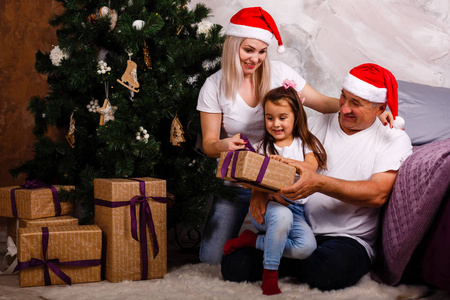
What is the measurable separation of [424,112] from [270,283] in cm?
122

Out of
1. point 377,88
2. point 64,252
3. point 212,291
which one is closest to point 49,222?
point 64,252

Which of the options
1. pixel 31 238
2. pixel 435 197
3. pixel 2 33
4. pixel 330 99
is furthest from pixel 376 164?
pixel 2 33

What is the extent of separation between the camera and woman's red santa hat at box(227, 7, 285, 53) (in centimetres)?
213

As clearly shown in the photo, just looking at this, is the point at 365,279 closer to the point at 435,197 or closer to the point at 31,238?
the point at 435,197

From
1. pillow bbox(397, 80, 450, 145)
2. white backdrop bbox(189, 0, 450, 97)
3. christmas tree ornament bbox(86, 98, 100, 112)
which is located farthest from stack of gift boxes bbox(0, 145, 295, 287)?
white backdrop bbox(189, 0, 450, 97)

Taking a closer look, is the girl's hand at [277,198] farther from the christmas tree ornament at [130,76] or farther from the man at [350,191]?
the christmas tree ornament at [130,76]

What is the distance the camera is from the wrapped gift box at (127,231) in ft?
6.51

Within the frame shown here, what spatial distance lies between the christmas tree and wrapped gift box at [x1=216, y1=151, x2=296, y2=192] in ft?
1.80

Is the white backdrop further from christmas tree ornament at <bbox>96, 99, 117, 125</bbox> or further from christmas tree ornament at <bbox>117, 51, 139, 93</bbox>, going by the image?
christmas tree ornament at <bbox>96, 99, 117, 125</bbox>

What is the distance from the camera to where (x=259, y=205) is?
1.96m

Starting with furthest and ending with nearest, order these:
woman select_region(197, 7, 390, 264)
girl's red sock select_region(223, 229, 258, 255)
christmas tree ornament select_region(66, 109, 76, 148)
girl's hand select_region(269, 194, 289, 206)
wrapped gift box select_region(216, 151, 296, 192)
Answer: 1. christmas tree ornament select_region(66, 109, 76, 148)
2. woman select_region(197, 7, 390, 264)
3. girl's red sock select_region(223, 229, 258, 255)
4. girl's hand select_region(269, 194, 289, 206)
5. wrapped gift box select_region(216, 151, 296, 192)

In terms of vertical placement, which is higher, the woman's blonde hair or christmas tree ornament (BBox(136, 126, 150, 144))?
the woman's blonde hair

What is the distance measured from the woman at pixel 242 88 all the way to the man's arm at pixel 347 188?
16.7 inches

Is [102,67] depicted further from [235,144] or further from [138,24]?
[235,144]
